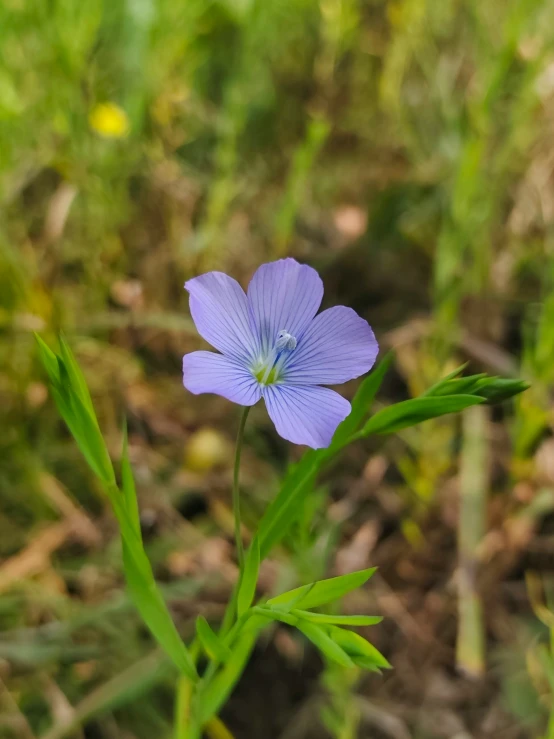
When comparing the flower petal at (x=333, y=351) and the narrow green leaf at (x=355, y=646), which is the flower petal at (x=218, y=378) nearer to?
the flower petal at (x=333, y=351)

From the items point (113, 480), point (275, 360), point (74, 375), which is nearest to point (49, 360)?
point (74, 375)

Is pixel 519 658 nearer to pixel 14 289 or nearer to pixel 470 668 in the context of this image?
pixel 470 668

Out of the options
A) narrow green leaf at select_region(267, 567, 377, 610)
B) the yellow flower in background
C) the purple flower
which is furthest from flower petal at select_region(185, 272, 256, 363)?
the yellow flower in background

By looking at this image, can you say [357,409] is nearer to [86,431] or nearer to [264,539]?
[264,539]

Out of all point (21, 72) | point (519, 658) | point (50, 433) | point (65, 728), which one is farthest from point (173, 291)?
point (519, 658)

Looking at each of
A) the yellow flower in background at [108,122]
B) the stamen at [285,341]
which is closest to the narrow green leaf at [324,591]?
the stamen at [285,341]

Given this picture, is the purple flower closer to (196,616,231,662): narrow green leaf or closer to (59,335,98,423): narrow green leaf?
(59,335,98,423): narrow green leaf
